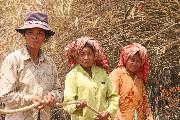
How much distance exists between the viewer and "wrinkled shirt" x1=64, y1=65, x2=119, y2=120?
8.47 feet

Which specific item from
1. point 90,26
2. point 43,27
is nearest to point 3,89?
point 43,27

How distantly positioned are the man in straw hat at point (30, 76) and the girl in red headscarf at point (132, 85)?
564 mm

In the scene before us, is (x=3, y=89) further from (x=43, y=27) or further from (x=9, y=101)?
(x=43, y=27)

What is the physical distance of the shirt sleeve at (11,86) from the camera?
233 centimetres

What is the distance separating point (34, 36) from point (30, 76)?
0.73 feet

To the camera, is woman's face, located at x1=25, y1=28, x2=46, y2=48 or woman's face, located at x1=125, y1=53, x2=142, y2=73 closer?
woman's face, located at x1=25, y1=28, x2=46, y2=48

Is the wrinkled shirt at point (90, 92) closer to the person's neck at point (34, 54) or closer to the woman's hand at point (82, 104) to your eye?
the woman's hand at point (82, 104)

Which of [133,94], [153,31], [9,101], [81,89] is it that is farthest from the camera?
[153,31]

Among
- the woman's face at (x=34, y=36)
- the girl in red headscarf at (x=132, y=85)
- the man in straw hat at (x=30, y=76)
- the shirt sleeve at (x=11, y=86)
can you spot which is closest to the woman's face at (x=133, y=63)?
the girl in red headscarf at (x=132, y=85)

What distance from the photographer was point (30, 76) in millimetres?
2418

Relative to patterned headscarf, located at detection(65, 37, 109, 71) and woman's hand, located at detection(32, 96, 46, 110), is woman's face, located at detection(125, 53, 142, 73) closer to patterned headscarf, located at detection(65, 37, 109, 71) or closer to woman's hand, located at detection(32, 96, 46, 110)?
patterned headscarf, located at detection(65, 37, 109, 71)

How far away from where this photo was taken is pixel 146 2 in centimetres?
387

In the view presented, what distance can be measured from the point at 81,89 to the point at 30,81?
13.2 inches

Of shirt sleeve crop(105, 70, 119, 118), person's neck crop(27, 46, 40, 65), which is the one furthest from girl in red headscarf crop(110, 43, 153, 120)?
person's neck crop(27, 46, 40, 65)
